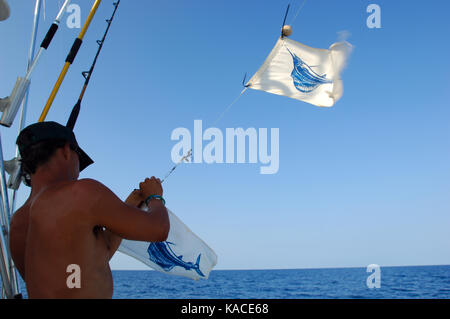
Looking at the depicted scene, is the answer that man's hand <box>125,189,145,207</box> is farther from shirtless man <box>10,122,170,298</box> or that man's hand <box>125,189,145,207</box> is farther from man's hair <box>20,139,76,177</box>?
man's hair <box>20,139,76,177</box>

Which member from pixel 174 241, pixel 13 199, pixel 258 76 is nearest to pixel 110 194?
pixel 13 199

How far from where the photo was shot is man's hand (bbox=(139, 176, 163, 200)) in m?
2.13

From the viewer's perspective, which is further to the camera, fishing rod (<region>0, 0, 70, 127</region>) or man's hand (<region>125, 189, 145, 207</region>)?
fishing rod (<region>0, 0, 70, 127</region>)

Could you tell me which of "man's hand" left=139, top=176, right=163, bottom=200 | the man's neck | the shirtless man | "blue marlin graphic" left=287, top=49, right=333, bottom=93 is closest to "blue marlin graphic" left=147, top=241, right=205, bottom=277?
"man's hand" left=139, top=176, right=163, bottom=200

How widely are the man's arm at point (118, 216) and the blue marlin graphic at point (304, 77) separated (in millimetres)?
7158

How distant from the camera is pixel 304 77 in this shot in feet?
28.1

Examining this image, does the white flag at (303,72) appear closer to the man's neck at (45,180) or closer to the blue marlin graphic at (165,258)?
the blue marlin graphic at (165,258)

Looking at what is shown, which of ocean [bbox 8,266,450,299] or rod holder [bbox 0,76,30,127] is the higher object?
rod holder [bbox 0,76,30,127]

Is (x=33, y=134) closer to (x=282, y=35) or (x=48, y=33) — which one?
(x=48, y=33)

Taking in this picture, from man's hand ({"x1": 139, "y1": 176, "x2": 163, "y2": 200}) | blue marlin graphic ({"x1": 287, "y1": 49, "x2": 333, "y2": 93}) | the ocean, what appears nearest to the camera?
man's hand ({"x1": 139, "y1": 176, "x2": 163, "y2": 200})

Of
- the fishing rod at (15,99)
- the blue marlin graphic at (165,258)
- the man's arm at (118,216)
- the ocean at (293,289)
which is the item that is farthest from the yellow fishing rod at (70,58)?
the ocean at (293,289)

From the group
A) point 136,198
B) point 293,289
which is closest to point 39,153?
point 136,198

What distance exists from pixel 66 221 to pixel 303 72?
7.71 m

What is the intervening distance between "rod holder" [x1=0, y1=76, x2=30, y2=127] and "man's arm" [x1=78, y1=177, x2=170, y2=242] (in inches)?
59.7
